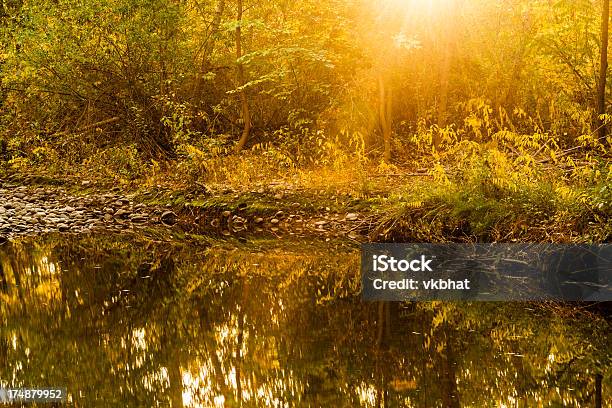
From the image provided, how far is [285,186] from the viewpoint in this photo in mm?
13219

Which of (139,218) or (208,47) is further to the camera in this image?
(208,47)

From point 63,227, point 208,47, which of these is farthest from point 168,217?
point 208,47

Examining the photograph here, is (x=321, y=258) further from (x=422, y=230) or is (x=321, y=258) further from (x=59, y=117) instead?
(x=59, y=117)

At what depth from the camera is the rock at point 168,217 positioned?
1342 centimetres

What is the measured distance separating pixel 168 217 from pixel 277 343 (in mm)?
7854

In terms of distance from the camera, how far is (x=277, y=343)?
6027 millimetres

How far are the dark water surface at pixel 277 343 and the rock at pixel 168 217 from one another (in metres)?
4.09

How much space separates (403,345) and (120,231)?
7.84 m

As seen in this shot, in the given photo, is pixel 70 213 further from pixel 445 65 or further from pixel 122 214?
pixel 445 65

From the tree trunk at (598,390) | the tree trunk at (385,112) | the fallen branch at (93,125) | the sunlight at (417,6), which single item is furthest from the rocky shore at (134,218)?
the tree trunk at (598,390)

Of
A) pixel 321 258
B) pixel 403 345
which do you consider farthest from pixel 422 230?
pixel 403 345

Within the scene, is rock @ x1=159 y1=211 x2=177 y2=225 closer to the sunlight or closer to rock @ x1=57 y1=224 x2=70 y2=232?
rock @ x1=57 y1=224 x2=70 y2=232

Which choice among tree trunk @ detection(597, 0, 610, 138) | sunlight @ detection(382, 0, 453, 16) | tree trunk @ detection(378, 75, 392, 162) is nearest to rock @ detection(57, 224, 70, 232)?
tree trunk @ detection(378, 75, 392, 162)

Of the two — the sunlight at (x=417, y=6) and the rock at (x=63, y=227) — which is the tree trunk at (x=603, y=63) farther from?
the rock at (x=63, y=227)
